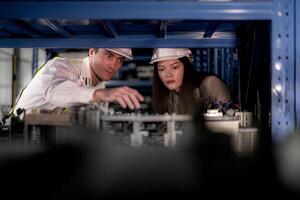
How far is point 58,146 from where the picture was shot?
1.42 metres

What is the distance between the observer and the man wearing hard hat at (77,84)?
4.92 feet

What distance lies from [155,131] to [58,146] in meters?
0.40

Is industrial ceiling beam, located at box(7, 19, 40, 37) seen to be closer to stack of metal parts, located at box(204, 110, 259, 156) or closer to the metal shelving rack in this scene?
the metal shelving rack

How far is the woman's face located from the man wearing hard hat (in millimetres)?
175

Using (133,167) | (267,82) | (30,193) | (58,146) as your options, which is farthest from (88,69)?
(267,82)

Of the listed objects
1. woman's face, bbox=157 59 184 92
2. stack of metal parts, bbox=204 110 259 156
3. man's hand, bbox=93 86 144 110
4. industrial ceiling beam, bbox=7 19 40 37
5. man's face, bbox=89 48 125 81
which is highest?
industrial ceiling beam, bbox=7 19 40 37

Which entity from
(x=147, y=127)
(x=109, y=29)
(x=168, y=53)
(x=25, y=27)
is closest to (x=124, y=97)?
(x=147, y=127)

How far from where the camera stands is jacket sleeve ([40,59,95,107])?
1562 mm

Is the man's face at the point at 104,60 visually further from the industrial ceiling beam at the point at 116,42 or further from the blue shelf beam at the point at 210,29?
the blue shelf beam at the point at 210,29

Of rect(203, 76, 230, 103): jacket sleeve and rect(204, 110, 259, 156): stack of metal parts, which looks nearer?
rect(204, 110, 259, 156): stack of metal parts

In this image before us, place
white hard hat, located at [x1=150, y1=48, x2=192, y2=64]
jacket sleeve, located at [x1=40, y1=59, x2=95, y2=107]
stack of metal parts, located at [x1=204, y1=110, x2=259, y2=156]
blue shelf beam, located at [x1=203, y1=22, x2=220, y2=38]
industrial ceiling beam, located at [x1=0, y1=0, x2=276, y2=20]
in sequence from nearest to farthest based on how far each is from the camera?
industrial ceiling beam, located at [x1=0, y1=0, x2=276, y2=20], stack of metal parts, located at [x1=204, y1=110, x2=259, y2=156], blue shelf beam, located at [x1=203, y1=22, x2=220, y2=38], jacket sleeve, located at [x1=40, y1=59, x2=95, y2=107], white hard hat, located at [x1=150, y1=48, x2=192, y2=64]

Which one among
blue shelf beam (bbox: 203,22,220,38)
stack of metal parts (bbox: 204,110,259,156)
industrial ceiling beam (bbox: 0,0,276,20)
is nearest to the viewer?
industrial ceiling beam (bbox: 0,0,276,20)

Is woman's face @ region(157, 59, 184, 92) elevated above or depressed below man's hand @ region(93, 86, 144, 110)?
above

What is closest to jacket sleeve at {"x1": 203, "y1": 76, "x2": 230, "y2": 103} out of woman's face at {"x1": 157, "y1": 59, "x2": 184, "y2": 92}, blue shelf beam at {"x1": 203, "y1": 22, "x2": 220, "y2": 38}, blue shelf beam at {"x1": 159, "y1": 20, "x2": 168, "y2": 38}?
woman's face at {"x1": 157, "y1": 59, "x2": 184, "y2": 92}
